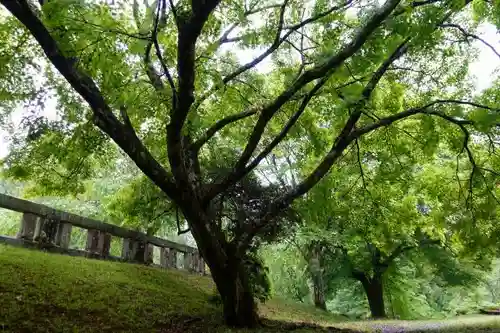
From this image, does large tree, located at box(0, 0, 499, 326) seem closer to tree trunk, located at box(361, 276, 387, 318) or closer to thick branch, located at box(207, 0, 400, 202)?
thick branch, located at box(207, 0, 400, 202)

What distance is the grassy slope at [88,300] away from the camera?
5.76 metres

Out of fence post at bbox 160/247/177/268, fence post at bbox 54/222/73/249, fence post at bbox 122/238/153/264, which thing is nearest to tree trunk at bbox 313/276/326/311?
fence post at bbox 160/247/177/268

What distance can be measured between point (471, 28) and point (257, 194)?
6747mm

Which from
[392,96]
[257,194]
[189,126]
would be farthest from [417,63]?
[189,126]

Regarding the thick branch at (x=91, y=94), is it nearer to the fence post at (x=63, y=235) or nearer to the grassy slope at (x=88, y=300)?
the grassy slope at (x=88, y=300)

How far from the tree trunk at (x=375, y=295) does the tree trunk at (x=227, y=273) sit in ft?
44.2

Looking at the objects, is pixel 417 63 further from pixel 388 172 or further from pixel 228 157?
pixel 228 157

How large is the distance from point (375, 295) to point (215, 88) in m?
16.3

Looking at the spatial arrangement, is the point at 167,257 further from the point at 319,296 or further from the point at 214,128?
the point at 319,296

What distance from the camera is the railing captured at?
27.3 ft

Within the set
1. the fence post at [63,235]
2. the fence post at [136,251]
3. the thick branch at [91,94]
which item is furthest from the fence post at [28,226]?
the thick branch at [91,94]

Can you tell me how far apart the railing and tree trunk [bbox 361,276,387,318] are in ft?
33.8

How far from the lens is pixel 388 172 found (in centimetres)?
948

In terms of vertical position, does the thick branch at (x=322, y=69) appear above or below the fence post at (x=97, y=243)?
above
